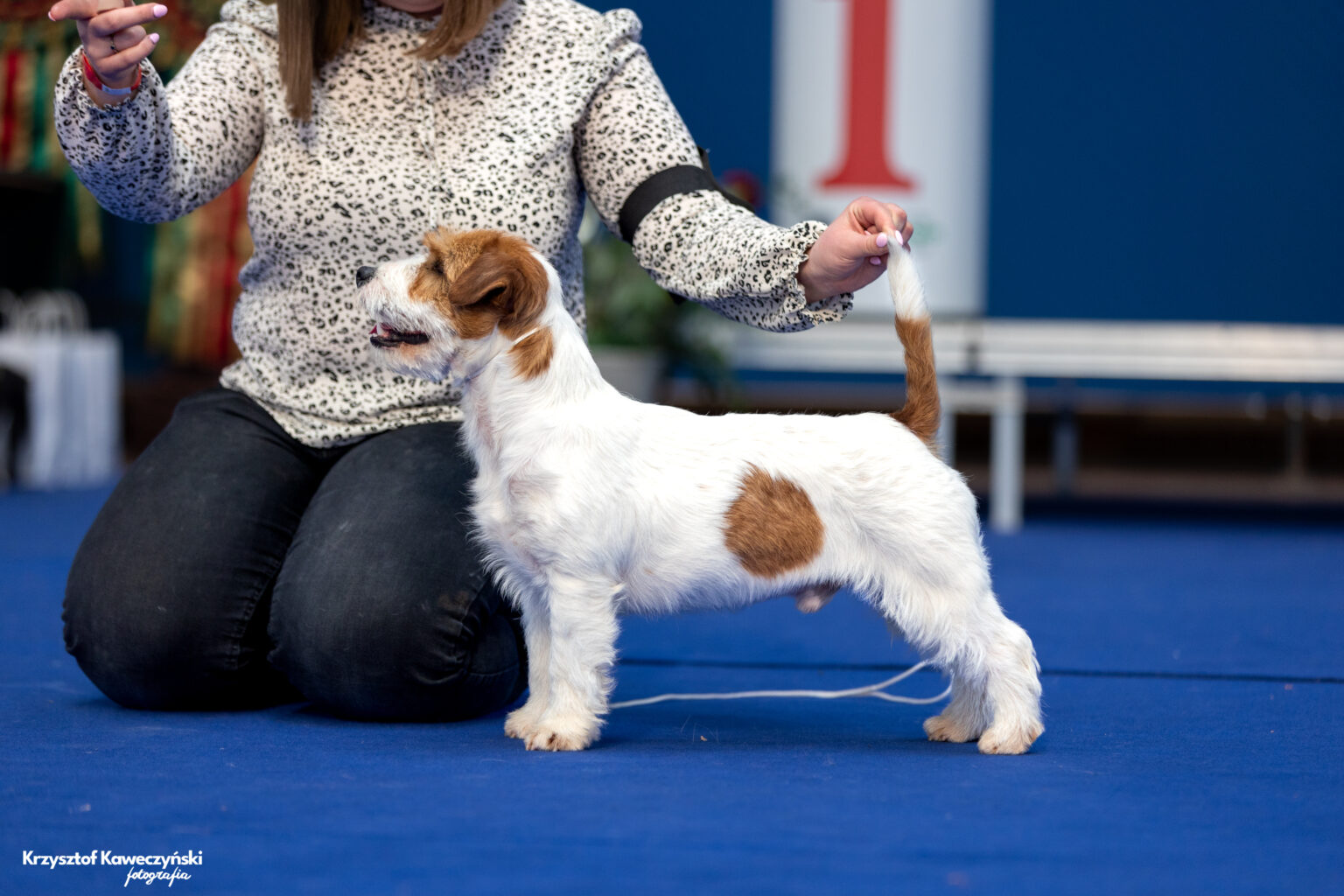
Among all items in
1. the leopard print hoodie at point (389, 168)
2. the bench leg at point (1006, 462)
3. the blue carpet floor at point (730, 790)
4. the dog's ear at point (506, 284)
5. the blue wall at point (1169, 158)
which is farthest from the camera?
the blue wall at point (1169, 158)

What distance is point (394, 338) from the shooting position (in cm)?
179

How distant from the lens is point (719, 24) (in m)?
6.94

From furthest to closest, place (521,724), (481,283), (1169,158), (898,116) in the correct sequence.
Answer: (1169,158) < (898,116) < (521,724) < (481,283)

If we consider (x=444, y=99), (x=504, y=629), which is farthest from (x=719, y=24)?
(x=504, y=629)

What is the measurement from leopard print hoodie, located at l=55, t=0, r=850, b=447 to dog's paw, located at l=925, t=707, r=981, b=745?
70cm

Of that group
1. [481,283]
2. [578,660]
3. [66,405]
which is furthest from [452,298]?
[66,405]

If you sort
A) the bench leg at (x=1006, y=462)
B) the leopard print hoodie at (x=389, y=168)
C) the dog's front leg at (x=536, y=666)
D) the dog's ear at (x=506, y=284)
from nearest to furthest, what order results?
the dog's ear at (x=506, y=284)
the dog's front leg at (x=536, y=666)
the leopard print hoodie at (x=389, y=168)
the bench leg at (x=1006, y=462)

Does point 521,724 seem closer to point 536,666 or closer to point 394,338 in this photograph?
point 536,666

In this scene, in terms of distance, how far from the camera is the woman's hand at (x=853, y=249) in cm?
178

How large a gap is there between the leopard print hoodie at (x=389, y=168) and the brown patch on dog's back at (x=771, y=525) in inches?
16.1

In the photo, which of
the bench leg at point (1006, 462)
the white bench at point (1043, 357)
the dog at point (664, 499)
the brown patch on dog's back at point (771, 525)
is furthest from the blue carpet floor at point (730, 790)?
the white bench at point (1043, 357)

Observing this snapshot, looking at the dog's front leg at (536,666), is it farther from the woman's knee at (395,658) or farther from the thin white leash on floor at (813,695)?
the thin white leash on floor at (813,695)

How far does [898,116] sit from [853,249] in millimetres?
4030

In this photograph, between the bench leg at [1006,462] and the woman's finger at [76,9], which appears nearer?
the woman's finger at [76,9]
